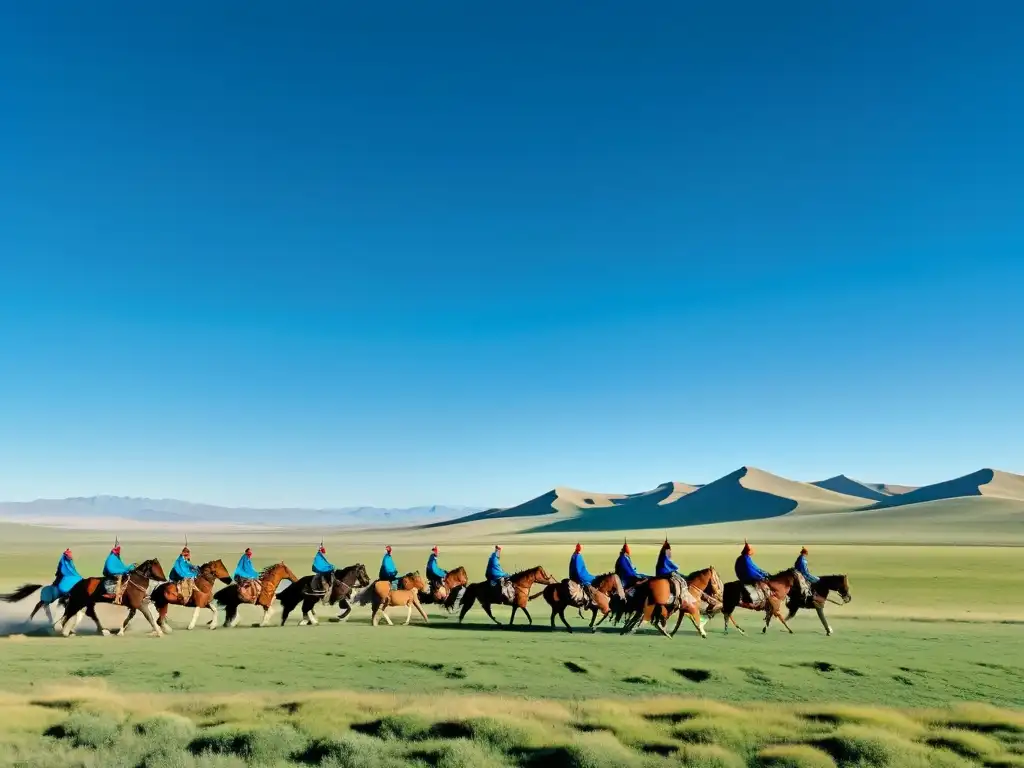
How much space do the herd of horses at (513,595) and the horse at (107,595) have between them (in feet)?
0.08

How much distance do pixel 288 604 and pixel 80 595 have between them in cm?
541

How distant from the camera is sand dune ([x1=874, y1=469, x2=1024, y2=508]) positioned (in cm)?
13388

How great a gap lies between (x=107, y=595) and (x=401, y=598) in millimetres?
7923

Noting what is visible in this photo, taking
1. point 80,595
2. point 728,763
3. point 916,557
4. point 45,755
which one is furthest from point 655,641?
point 916,557

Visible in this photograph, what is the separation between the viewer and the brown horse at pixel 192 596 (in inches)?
790

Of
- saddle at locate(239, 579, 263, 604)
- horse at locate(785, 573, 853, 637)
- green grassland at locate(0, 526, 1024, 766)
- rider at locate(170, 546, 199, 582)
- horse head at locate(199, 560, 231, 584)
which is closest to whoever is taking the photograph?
green grassland at locate(0, 526, 1024, 766)

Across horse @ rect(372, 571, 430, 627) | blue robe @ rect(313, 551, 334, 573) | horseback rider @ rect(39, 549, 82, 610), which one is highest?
blue robe @ rect(313, 551, 334, 573)

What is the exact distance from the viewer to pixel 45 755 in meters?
9.21

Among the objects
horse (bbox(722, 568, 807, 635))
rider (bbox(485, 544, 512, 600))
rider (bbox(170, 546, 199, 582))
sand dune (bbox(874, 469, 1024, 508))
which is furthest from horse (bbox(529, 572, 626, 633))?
sand dune (bbox(874, 469, 1024, 508))

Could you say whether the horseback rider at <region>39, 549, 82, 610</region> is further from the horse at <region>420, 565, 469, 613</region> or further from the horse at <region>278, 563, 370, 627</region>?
the horse at <region>420, 565, 469, 613</region>

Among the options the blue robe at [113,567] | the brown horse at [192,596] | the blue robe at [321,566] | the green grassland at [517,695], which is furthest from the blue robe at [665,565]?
the blue robe at [113,567]

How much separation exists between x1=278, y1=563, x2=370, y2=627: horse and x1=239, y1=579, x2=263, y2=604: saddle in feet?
2.24

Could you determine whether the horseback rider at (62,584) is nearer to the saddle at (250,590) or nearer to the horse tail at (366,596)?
the saddle at (250,590)

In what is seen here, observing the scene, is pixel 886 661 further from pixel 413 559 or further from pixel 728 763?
pixel 413 559
